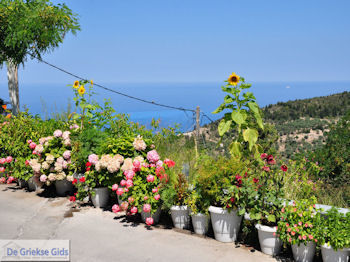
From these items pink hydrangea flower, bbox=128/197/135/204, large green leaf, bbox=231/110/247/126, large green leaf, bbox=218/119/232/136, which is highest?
large green leaf, bbox=231/110/247/126

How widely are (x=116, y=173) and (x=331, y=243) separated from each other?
2.69 m

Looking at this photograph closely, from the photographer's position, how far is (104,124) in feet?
18.9

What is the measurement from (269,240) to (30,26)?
26.3 feet

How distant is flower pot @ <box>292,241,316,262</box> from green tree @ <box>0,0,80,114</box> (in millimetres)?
8164

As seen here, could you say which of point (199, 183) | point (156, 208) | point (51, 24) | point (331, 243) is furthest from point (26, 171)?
point (51, 24)

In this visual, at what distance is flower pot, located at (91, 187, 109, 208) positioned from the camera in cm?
495

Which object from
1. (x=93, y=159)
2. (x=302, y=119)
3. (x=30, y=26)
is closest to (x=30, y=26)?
(x=30, y=26)

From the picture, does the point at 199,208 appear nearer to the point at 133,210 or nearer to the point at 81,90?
the point at 133,210

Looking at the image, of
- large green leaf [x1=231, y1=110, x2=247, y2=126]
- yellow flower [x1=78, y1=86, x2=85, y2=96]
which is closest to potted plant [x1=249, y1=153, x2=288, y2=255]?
large green leaf [x1=231, y1=110, x2=247, y2=126]

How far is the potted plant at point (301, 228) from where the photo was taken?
335 cm

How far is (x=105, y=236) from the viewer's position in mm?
4094

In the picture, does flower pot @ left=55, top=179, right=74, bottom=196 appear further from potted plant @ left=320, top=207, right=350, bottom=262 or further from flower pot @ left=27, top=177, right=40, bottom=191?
potted plant @ left=320, top=207, right=350, bottom=262

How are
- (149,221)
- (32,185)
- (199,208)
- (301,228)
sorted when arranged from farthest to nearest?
(32,185) → (149,221) → (199,208) → (301,228)

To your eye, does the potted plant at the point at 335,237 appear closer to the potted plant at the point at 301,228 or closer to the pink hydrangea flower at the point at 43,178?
the potted plant at the point at 301,228
